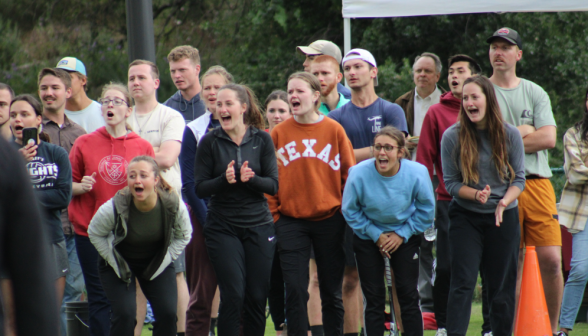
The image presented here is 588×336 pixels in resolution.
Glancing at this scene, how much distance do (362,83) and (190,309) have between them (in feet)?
7.57

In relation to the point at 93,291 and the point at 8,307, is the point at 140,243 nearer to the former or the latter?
the point at 93,291

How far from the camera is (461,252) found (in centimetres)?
509

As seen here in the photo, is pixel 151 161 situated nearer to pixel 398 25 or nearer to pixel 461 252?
pixel 461 252

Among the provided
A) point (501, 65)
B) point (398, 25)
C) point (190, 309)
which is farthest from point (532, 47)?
point (190, 309)

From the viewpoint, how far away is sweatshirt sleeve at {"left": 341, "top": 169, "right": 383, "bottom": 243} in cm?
526

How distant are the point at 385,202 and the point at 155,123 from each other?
2.08 meters

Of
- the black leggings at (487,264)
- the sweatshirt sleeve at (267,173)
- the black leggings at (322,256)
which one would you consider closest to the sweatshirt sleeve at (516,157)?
the black leggings at (487,264)

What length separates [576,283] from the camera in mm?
5957

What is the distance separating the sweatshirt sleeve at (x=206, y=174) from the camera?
5.00 m

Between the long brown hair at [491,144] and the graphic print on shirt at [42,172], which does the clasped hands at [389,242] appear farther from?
the graphic print on shirt at [42,172]

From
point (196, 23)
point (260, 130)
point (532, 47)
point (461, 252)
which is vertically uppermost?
point (196, 23)

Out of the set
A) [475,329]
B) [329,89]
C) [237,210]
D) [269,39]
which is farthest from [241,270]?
[269,39]

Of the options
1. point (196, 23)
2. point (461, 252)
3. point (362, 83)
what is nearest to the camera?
point (461, 252)

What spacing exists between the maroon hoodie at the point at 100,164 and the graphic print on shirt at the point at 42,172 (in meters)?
0.24
